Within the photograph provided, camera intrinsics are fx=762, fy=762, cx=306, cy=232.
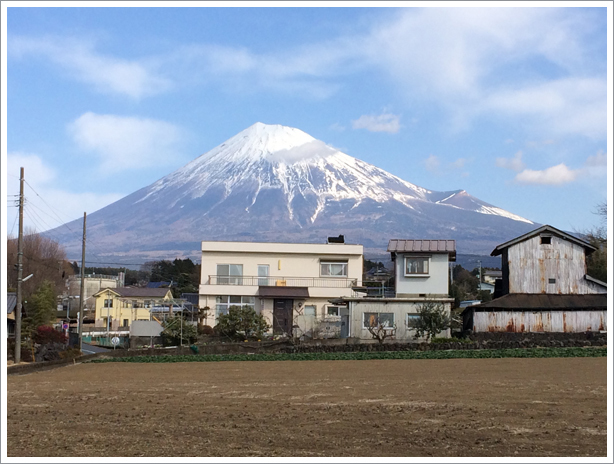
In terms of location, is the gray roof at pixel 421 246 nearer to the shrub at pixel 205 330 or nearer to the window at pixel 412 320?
the window at pixel 412 320

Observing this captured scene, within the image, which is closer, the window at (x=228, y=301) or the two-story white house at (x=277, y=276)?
the two-story white house at (x=277, y=276)

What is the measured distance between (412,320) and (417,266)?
12.6 ft

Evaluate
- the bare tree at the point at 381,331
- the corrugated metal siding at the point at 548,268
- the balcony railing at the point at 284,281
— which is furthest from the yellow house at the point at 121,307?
the corrugated metal siding at the point at 548,268

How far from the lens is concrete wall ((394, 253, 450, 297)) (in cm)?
3478

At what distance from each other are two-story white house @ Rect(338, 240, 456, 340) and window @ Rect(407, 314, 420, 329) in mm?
52

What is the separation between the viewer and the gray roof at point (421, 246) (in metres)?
34.9

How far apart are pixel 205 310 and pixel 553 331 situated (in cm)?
1760

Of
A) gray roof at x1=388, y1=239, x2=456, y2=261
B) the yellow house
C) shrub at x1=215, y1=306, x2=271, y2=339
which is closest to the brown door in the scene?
shrub at x1=215, y1=306, x2=271, y2=339

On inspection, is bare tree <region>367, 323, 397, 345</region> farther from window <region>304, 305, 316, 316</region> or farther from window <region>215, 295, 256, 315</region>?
window <region>215, 295, 256, 315</region>

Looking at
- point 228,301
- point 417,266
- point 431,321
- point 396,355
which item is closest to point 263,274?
point 228,301

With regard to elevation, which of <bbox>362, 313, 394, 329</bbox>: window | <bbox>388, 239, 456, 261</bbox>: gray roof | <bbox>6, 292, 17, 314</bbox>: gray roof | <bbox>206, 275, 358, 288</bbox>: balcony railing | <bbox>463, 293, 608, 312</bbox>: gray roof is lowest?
<bbox>362, 313, 394, 329</bbox>: window

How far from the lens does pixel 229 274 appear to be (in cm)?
4100

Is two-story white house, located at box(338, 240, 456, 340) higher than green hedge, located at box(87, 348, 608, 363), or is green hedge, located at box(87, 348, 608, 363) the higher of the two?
two-story white house, located at box(338, 240, 456, 340)

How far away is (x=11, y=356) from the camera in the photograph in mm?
29812
